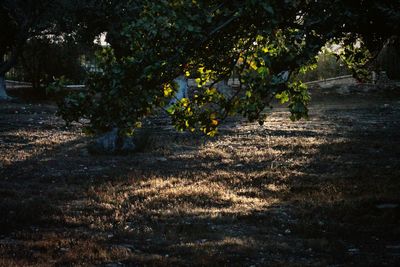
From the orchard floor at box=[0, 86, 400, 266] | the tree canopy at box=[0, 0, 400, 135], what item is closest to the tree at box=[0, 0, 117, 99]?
the orchard floor at box=[0, 86, 400, 266]

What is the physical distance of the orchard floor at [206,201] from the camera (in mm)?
10320

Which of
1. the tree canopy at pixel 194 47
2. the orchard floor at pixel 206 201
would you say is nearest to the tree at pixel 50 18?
the orchard floor at pixel 206 201

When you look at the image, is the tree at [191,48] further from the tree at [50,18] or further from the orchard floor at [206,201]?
the tree at [50,18]

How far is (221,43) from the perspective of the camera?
964cm

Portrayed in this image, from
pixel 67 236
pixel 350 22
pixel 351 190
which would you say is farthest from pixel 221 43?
pixel 351 190

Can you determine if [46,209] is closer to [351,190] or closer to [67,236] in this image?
[67,236]

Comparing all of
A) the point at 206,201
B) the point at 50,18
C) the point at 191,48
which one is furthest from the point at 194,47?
the point at 50,18

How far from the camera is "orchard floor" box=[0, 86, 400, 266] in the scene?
1032 centimetres

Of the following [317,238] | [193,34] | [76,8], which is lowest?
[317,238]

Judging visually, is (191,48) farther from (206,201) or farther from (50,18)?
(50,18)

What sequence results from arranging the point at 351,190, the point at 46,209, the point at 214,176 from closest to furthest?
the point at 46,209 → the point at 351,190 → the point at 214,176

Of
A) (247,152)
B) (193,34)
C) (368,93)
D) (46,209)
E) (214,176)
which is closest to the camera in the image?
(193,34)

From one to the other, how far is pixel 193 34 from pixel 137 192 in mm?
8907

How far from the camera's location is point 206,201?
1477 centimetres
